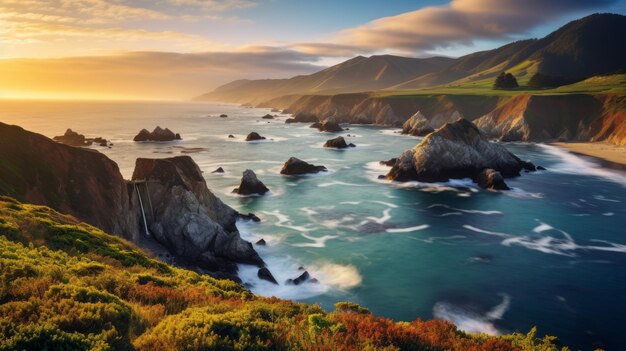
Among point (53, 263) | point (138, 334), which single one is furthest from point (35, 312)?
point (53, 263)

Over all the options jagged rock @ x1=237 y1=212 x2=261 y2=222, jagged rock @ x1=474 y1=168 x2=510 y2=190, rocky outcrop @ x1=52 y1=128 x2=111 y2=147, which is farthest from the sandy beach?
rocky outcrop @ x1=52 y1=128 x2=111 y2=147

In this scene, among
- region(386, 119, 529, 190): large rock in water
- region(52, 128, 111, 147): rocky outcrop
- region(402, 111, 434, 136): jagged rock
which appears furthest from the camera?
region(402, 111, 434, 136): jagged rock

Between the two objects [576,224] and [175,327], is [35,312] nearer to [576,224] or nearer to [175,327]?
[175,327]

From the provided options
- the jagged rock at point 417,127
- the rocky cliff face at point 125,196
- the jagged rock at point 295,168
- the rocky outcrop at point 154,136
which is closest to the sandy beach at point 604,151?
the jagged rock at point 417,127

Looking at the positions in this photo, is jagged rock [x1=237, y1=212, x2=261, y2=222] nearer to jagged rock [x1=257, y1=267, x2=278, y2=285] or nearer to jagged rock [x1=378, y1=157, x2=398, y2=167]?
jagged rock [x1=257, y1=267, x2=278, y2=285]

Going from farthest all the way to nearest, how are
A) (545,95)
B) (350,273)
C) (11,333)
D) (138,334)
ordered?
(545,95)
(350,273)
(138,334)
(11,333)

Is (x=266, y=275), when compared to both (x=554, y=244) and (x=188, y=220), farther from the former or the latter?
(x=554, y=244)

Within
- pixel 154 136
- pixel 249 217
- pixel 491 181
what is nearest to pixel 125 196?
pixel 249 217
